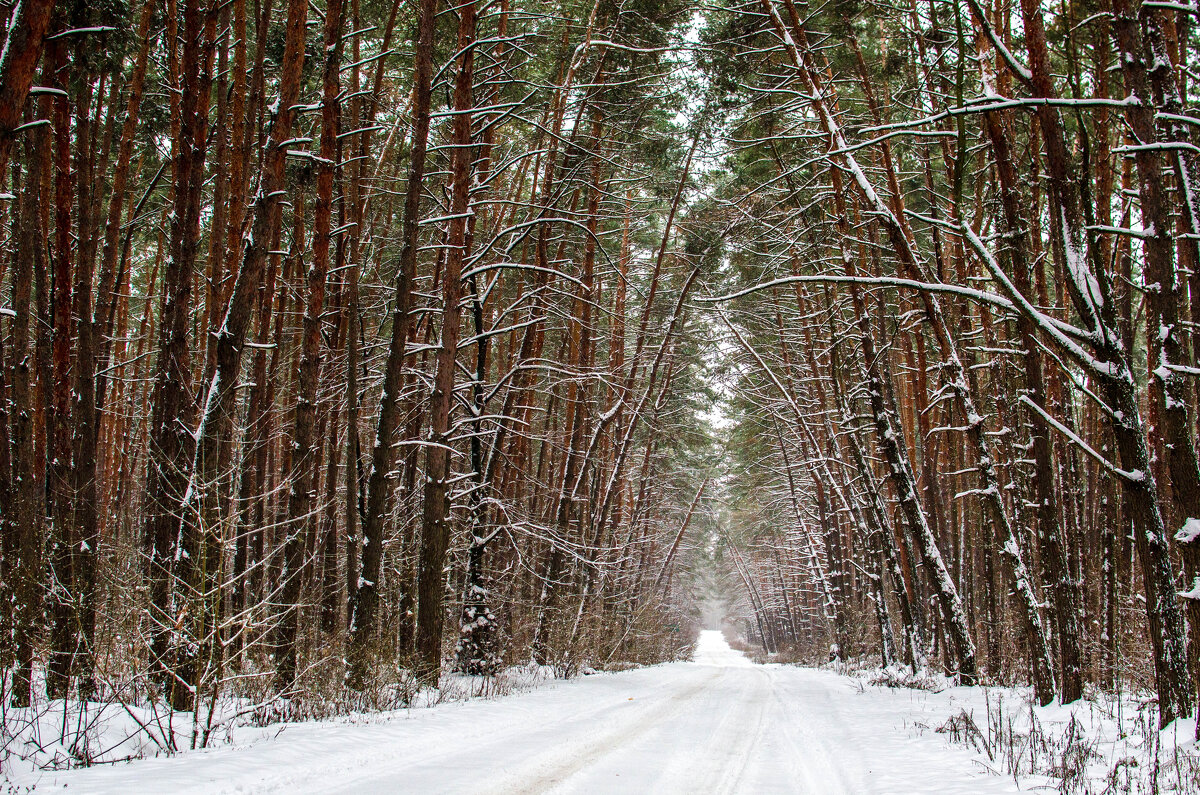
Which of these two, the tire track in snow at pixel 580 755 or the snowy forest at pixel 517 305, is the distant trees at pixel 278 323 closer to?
the snowy forest at pixel 517 305

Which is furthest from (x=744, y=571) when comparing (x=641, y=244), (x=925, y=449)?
(x=925, y=449)

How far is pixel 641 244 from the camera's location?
786 inches

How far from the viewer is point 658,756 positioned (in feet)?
17.9

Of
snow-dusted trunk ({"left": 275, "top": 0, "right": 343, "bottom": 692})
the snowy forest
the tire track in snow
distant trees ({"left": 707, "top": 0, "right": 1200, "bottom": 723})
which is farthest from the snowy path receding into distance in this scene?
snow-dusted trunk ({"left": 275, "top": 0, "right": 343, "bottom": 692})

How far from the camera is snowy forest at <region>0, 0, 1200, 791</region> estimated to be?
181 inches

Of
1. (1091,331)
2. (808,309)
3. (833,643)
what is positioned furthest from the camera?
(833,643)

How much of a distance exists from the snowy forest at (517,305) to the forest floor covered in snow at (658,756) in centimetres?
53

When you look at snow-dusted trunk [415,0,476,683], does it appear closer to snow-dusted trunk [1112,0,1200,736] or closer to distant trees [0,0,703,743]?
distant trees [0,0,703,743]

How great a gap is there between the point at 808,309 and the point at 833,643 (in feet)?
49.3

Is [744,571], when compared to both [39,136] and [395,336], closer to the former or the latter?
[395,336]

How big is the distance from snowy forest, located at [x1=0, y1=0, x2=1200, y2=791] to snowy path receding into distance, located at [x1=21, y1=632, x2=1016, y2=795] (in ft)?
2.70

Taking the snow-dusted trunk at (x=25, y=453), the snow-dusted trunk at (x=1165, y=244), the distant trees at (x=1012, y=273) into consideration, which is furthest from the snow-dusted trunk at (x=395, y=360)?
the snow-dusted trunk at (x=1165, y=244)

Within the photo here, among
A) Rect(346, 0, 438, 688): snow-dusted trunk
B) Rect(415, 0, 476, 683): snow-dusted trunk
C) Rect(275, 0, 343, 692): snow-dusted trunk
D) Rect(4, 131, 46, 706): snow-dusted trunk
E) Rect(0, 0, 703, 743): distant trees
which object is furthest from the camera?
Rect(415, 0, 476, 683): snow-dusted trunk

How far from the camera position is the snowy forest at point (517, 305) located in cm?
461
